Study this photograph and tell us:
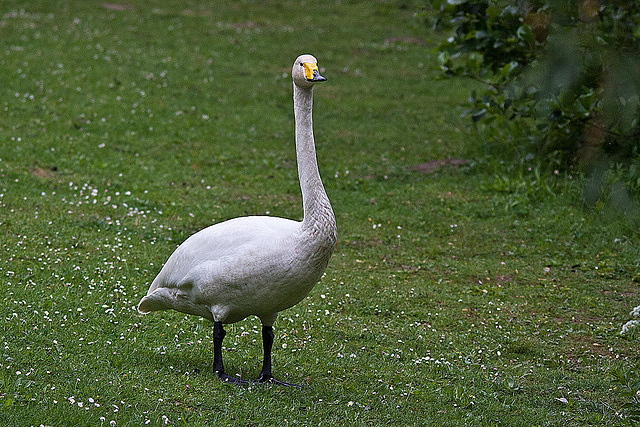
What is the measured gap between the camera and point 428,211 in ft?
35.4

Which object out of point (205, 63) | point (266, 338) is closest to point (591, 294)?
point (266, 338)

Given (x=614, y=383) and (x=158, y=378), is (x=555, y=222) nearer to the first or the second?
(x=614, y=383)

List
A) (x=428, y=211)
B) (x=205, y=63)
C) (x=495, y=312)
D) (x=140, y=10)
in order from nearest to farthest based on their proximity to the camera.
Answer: (x=495, y=312)
(x=428, y=211)
(x=205, y=63)
(x=140, y=10)

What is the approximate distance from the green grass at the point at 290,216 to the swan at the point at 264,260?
0.51m

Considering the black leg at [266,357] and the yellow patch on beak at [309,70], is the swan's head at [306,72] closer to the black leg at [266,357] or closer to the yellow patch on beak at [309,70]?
the yellow patch on beak at [309,70]

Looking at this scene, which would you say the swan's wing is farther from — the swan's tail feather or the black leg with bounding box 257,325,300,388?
the black leg with bounding box 257,325,300,388

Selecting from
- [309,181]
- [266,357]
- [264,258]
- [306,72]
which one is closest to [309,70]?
[306,72]

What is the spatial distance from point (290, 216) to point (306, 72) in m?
5.35

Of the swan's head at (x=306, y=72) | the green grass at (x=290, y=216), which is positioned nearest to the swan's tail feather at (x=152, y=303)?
the green grass at (x=290, y=216)

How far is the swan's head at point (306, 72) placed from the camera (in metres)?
4.95

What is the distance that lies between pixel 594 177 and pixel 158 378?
3736mm

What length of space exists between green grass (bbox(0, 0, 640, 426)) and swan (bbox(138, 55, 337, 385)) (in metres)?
0.51

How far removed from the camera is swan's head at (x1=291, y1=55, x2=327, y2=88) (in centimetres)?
495

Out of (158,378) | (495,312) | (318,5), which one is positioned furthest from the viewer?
(318,5)
